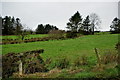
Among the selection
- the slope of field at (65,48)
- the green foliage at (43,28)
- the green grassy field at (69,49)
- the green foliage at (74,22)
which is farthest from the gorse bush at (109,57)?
the green foliage at (43,28)

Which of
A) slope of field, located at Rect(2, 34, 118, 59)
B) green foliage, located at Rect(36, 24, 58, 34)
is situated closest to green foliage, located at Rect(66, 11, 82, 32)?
green foliage, located at Rect(36, 24, 58, 34)

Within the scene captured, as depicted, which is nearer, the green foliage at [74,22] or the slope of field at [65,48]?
the slope of field at [65,48]

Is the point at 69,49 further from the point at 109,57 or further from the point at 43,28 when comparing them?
the point at 43,28

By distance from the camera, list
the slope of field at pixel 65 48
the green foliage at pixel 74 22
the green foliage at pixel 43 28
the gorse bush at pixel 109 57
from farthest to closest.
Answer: the green foliage at pixel 43 28 → the green foliage at pixel 74 22 → the slope of field at pixel 65 48 → the gorse bush at pixel 109 57

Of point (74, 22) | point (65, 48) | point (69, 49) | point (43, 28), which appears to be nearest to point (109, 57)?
point (69, 49)

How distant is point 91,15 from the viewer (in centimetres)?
6138

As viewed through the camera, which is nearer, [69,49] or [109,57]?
[109,57]

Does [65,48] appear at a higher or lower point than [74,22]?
lower

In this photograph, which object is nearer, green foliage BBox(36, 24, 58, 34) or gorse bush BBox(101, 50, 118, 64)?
gorse bush BBox(101, 50, 118, 64)

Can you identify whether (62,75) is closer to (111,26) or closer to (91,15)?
(91,15)

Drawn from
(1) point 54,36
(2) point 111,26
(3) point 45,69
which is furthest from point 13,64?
(2) point 111,26

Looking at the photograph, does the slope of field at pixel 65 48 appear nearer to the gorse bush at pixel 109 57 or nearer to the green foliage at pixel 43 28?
the gorse bush at pixel 109 57

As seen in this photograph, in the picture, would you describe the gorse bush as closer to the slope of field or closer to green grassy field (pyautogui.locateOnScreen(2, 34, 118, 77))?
green grassy field (pyautogui.locateOnScreen(2, 34, 118, 77))

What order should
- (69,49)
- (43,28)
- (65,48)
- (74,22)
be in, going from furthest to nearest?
(43,28)
(74,22)
(65,48)
(69,49)
